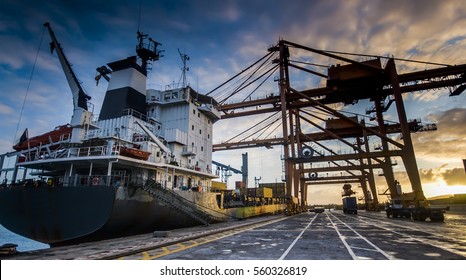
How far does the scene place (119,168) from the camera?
67.6 ft

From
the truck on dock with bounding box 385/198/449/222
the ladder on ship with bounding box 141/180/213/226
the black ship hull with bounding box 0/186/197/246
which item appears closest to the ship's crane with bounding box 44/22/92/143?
the black ship hull with bounding box 0/186/197/246

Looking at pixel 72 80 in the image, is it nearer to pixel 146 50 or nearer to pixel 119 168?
pixel 146 50

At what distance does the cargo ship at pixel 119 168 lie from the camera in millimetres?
16031

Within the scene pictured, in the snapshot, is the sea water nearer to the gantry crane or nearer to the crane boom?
the crane boom

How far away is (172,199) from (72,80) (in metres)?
16.1

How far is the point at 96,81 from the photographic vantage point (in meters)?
29.1

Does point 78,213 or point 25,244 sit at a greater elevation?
point 78,213

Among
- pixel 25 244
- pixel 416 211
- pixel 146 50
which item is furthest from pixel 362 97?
pixel 25 244

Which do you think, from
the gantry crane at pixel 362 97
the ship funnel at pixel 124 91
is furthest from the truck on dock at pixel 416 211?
the ship funnel at pixel 124 91

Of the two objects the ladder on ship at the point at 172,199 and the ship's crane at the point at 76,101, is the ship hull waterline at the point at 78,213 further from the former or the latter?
the ship's crane at the point at 76,101

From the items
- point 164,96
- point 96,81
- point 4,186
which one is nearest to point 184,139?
point 164,96

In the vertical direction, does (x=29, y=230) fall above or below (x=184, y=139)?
below
